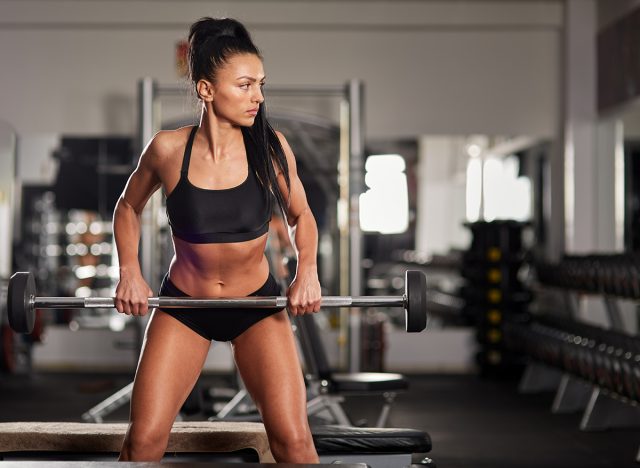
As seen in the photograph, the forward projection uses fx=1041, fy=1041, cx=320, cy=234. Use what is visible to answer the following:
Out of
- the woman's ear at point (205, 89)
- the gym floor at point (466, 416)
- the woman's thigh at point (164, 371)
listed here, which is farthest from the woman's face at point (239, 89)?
the gym floor at point (466, 416)

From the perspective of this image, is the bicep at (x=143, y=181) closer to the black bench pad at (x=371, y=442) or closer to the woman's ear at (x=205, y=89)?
the woman's ear at (x=205, y=89)

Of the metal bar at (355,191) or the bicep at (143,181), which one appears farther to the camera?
the metal bar at (355,191)

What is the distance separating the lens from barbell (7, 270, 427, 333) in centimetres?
231

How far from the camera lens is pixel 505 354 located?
7.87m

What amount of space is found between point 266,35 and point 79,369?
3.06m

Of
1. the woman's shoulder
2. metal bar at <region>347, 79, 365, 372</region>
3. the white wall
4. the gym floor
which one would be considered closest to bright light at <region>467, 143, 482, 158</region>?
the white wall

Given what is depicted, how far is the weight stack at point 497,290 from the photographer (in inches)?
309

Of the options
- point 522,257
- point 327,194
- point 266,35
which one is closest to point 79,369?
point 327,194

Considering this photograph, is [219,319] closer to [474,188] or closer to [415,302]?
[415,302]

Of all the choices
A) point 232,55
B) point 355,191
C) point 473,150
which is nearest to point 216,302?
point 232,55

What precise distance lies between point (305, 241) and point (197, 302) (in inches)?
12.3

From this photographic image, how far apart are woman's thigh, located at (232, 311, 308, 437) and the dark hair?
304mm

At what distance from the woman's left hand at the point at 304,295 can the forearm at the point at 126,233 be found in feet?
1.28

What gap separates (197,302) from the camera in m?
2.31
